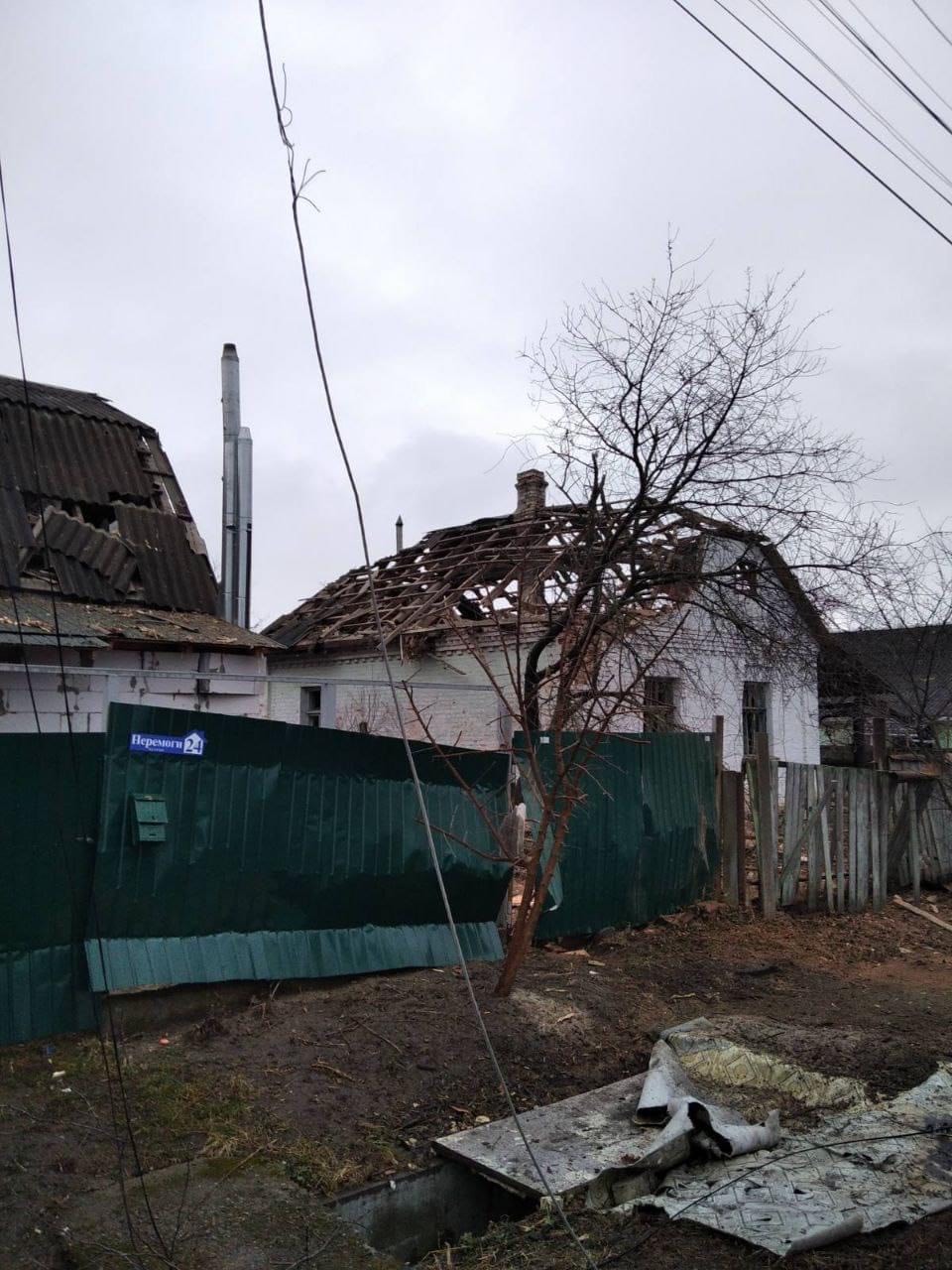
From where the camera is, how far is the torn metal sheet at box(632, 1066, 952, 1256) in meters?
4.12

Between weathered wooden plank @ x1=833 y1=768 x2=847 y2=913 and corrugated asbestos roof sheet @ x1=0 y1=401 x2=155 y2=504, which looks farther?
corrugated asbestos roof sheet @ x1=0 y1=401 x2=155 y2=504

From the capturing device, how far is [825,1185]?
4488mm

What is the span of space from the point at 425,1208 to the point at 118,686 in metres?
6.59

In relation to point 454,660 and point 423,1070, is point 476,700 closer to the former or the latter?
point 454,660

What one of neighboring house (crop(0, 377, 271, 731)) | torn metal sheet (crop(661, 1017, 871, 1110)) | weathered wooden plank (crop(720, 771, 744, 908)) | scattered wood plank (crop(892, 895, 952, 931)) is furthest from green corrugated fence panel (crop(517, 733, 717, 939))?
neighboring house (crop(0, 377, 271, 731))

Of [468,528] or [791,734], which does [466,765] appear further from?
[791,734]

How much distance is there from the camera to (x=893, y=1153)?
4781mm

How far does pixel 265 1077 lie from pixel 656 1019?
2.85 m

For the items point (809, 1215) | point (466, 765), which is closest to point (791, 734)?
point (466, 765)

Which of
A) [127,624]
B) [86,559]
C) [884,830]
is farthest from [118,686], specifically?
[884,830]

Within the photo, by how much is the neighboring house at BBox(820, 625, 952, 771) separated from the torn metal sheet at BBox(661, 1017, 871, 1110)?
6496mm

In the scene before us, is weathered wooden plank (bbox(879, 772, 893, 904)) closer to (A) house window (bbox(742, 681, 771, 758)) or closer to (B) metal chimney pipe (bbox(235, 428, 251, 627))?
(A) house window (bbox(742, 681, 771, 758))

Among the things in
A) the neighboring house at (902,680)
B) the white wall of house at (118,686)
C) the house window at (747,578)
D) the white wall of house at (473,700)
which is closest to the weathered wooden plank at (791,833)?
the house window at (747,578)

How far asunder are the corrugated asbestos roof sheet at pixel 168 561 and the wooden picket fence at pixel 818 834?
716 cm
